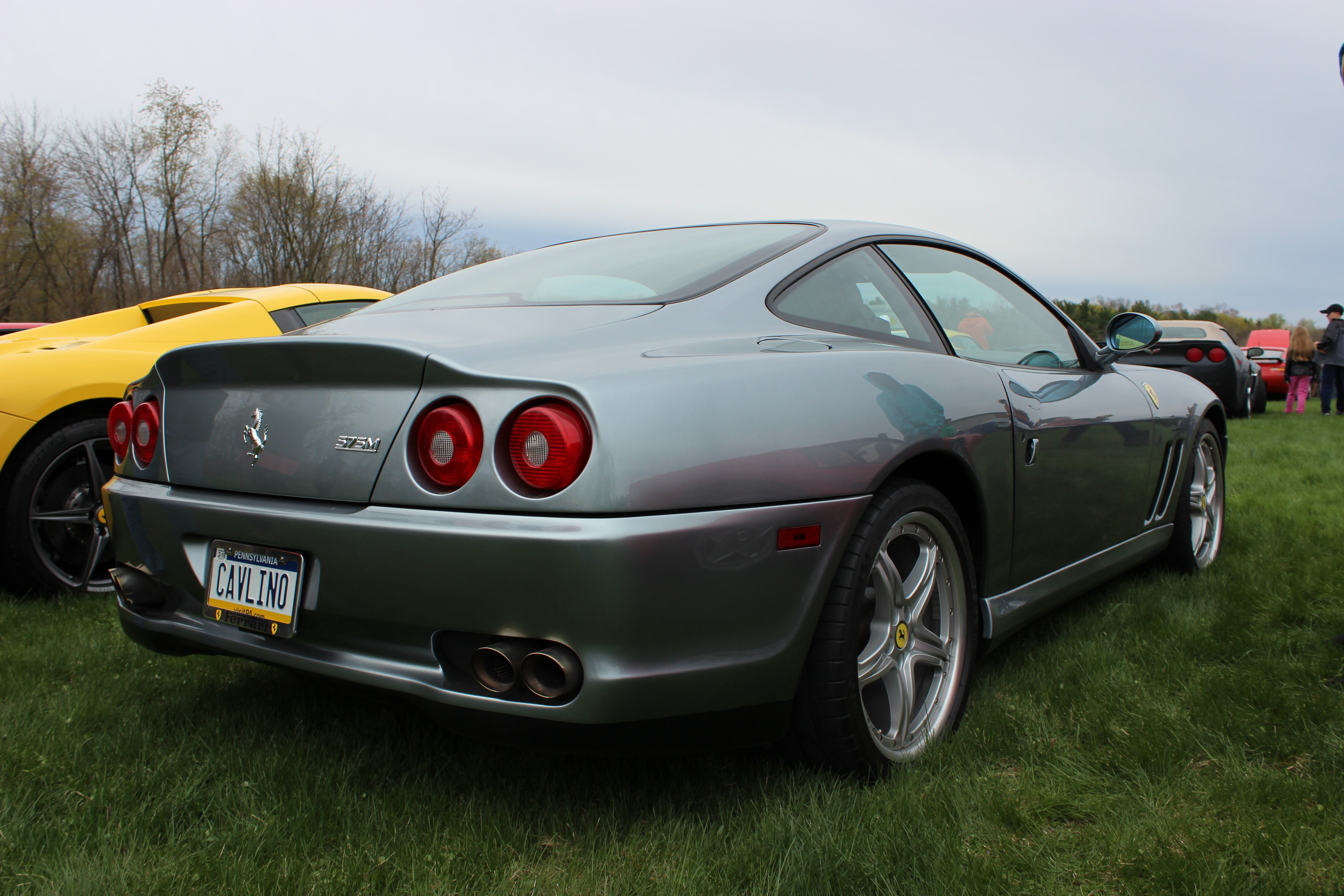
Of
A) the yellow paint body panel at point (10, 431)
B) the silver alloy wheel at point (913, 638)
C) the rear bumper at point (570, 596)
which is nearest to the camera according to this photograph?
the rear bumper at point (570, 596)

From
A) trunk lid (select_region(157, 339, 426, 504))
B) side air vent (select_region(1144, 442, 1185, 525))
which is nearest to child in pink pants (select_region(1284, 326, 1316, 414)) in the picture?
side air vent (select_region(1144, 442, 1185, 525))

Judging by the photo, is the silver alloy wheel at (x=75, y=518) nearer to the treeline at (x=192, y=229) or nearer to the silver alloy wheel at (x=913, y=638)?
the silver alloy wheel at (x=913, y=638)

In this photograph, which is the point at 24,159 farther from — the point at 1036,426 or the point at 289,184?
the point at 1036,426

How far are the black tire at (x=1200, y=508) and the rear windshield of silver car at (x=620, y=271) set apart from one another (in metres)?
2.17

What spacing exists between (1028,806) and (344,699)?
168 cm

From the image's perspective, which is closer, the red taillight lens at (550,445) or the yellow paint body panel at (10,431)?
the red taillight lens at (550,445)

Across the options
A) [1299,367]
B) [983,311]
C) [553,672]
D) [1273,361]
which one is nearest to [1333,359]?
[1299,367]

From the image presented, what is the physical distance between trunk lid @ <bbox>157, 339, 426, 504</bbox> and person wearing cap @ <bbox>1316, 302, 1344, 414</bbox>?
14500 millimetres

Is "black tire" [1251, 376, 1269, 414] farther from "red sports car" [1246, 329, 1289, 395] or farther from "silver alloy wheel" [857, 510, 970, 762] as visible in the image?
"silver alloy wheel" [857, 510, 970, 762]

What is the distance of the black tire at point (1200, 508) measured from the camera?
3.70m

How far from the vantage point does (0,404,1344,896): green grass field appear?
1.62 metres

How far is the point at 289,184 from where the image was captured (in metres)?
30.7

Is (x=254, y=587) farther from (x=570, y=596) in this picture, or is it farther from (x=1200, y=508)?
(x=1200, y=508)

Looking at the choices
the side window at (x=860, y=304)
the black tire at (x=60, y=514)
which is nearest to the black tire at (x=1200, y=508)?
the side window at (x=860, y=304)
